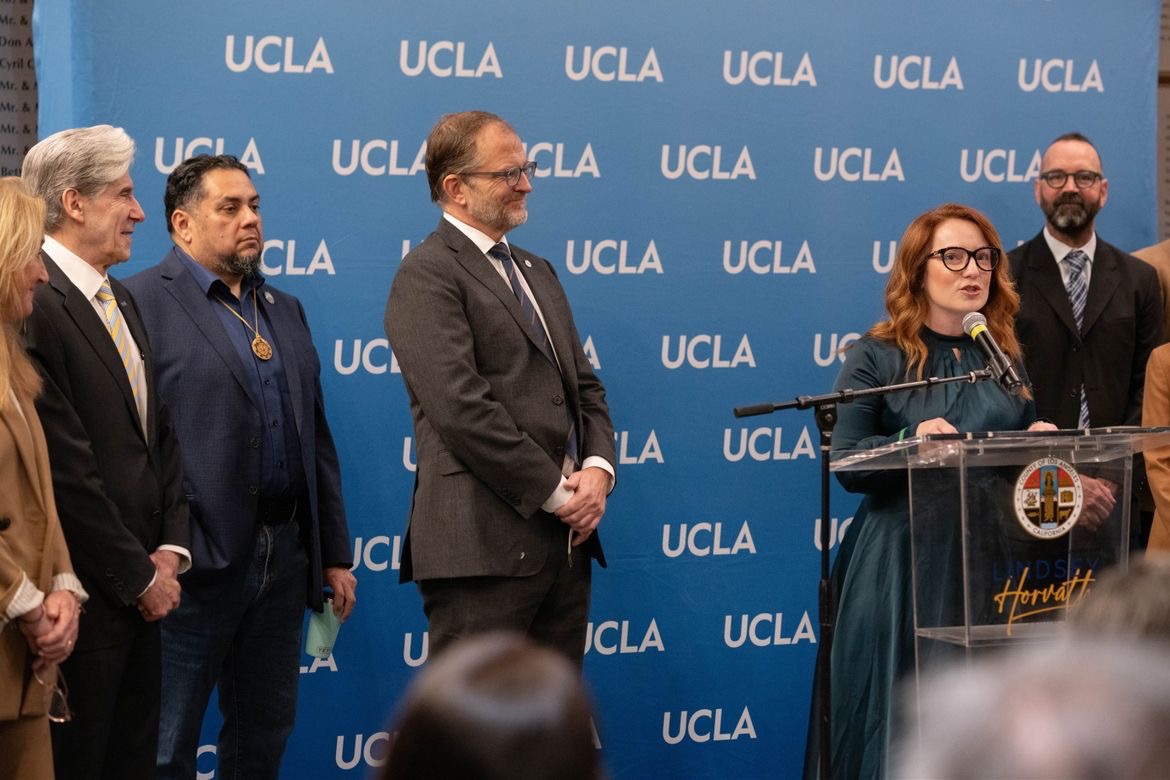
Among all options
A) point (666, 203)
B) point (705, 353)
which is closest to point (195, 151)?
point (666, 203)

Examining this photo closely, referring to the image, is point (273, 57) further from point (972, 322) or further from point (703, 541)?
point (972, 322)

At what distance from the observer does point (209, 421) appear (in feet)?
12.8

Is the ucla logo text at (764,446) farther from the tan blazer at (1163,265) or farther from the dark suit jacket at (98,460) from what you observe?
the dark suit jacket at (98,460)

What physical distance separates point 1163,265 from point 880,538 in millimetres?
1976

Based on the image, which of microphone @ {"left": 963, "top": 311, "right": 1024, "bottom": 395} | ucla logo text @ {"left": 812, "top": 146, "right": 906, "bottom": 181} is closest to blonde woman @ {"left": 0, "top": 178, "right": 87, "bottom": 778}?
microphone @ {"left": 963, "top": 311, "right": 1024, "bottom": 395}

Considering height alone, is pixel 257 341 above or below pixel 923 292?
below

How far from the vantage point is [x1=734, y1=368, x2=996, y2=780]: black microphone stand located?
3531mm

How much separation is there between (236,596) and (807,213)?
2.42 meters

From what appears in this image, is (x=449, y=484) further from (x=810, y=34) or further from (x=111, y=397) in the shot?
(x=810, y=34)

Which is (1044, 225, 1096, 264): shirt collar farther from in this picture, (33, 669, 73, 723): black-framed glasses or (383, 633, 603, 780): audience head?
(383, 633, 603, 780): audience head

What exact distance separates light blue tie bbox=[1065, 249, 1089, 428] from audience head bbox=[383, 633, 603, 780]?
4023 millimetres

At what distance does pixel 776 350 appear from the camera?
16.8 feet

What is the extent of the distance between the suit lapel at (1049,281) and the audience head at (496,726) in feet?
13.3

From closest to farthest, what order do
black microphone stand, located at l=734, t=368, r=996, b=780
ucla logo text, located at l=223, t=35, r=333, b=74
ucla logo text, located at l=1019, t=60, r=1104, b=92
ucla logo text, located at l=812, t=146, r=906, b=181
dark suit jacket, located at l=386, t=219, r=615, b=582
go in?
black microphone stand, located at l=734, t=368, r=996, b=780 < dark suit jacket, located at l=386, t=219, r=615, b=582 < ucla logo text, located at l=223, t=35, r=333, b=74 < ucla logo text, located at l=812, t=146, r=906, b=181 < ucla logo text, located at l=1019, t=60, r=1104, b=92
